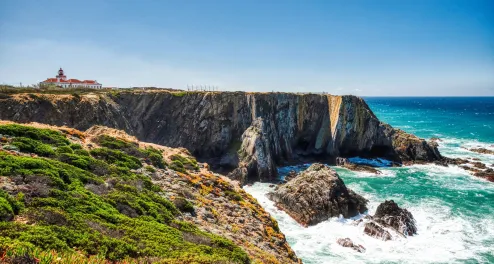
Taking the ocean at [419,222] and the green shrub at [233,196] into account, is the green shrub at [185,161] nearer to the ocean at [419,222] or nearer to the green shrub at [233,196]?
the green shrub at [233,196]

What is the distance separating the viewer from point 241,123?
60.9 m

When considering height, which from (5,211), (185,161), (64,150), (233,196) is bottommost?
(233,196)

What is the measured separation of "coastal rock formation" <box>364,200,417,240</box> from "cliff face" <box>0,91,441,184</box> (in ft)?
67.8

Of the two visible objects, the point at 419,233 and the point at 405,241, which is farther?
the point at 419,233

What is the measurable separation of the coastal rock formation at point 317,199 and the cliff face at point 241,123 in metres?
11.8

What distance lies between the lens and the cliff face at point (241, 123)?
40.4 meters

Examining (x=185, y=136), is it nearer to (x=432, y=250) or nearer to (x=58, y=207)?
(x=432, y=250)

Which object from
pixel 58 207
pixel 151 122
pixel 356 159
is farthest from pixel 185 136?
pixel 58 207

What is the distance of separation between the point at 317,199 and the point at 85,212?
2872cm

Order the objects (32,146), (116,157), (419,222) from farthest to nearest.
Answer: (419,222) < (116,157) < (32,146)

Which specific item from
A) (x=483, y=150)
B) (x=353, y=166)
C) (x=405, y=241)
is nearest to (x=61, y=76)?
(x=353, y=166)

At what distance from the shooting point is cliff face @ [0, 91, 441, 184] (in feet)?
132

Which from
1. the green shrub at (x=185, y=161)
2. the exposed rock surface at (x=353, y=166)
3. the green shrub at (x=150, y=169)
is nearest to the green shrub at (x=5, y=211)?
the green shrub at (x=150, y=169)

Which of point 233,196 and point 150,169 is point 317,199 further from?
point 150,169
